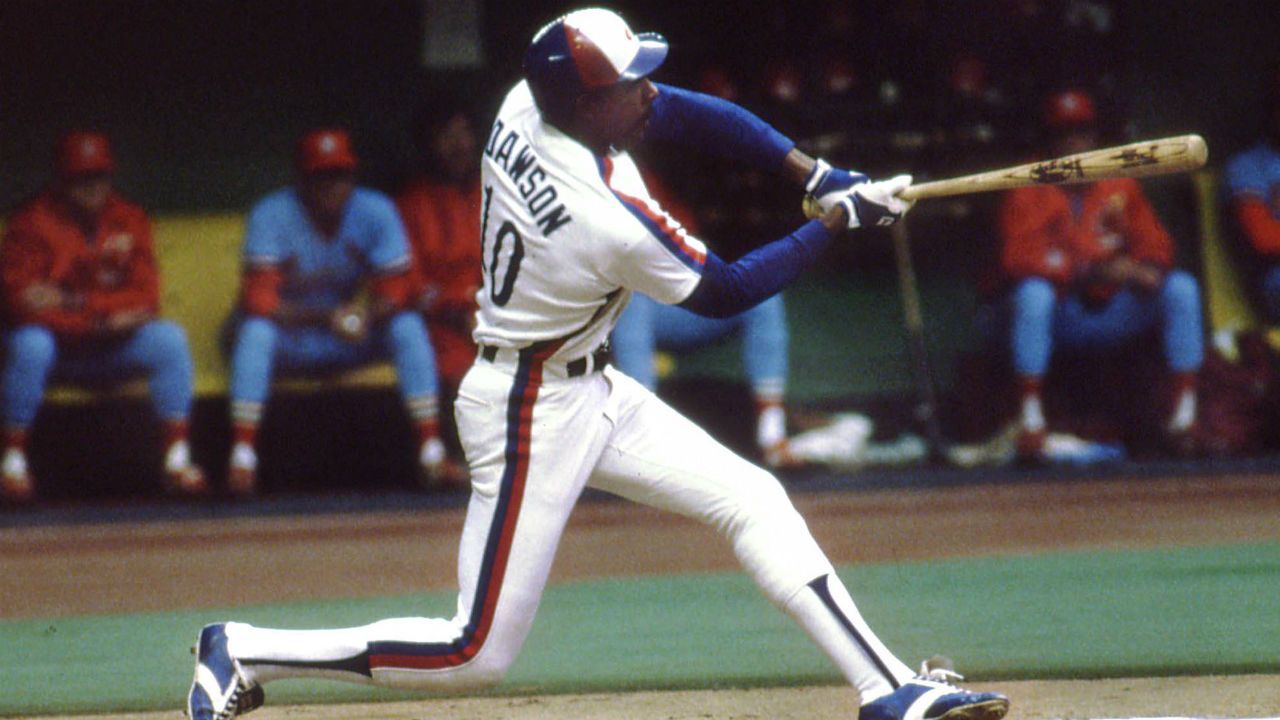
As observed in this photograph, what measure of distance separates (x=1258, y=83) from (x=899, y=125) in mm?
1866

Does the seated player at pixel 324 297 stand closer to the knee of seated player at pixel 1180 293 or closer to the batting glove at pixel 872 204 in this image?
the knee of seated player at pixel 1180 293

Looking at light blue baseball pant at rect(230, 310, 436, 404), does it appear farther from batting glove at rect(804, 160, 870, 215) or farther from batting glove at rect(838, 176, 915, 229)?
batting glove at rect(838, 176, 915, 229)

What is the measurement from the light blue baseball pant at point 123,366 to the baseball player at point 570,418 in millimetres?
3723

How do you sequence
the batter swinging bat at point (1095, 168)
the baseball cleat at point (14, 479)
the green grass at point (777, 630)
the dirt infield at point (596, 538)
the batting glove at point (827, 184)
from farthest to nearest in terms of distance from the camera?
the baseball cleat at point (14, 479) → the dirt infield at point (596, 538) → the green grass at point (777, 630) → the batting glove at point (827, 184) → the batter swinging bat at point (1095, 168)

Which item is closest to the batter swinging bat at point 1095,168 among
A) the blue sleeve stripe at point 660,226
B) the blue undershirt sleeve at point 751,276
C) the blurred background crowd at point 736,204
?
the blue undershirt sleeve at point 751,276

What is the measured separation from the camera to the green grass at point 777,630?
14.0 ft

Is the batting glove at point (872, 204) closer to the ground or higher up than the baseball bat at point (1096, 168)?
closer to the ground

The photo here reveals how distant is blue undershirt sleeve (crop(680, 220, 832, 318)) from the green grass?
105cm

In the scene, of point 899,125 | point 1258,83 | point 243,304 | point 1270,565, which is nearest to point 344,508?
point 243,304

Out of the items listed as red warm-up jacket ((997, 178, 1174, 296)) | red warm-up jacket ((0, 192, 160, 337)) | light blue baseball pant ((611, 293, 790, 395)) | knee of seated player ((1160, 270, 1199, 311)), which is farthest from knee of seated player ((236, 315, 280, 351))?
knee of seated player ((1160, 270, 1199, 311))

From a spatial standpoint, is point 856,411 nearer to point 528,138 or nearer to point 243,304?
point 243,304

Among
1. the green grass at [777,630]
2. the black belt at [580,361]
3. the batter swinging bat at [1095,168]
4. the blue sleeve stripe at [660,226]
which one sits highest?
the batter swinging bat at [1095,168]

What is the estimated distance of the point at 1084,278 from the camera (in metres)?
7.60

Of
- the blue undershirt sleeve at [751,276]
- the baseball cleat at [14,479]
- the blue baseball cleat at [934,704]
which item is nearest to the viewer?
the blue baseball cleat at [934,704]
